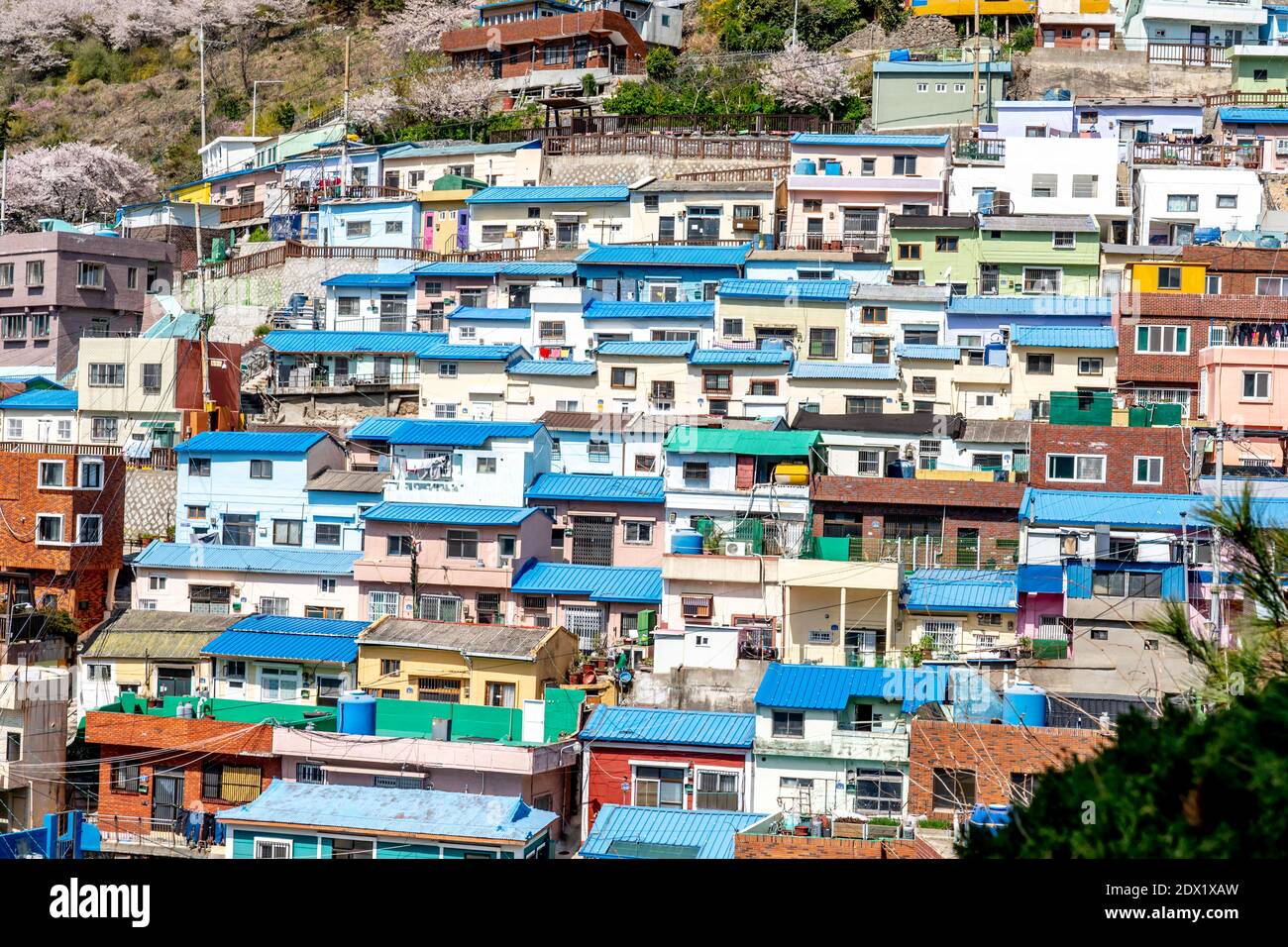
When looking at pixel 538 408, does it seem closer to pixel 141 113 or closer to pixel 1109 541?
pixel 1109 541

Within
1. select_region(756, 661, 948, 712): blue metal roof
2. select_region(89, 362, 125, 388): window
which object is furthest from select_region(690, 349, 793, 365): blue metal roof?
select_region(89, 362, 125, 388): window

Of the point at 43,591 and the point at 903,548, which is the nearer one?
the point at 903,548

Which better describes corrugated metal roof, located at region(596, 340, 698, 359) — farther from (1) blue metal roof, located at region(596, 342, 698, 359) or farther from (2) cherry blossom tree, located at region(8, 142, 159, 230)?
(2) cherry blossom tree, located at region(8, 142, 159, 230)

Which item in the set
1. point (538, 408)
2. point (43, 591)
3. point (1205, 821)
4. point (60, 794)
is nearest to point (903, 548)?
point (538, 408)

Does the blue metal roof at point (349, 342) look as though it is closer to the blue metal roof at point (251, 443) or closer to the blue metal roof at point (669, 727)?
the blue metal roof at point (251, 443)

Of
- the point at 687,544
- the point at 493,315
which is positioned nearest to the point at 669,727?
the point at 687,544
